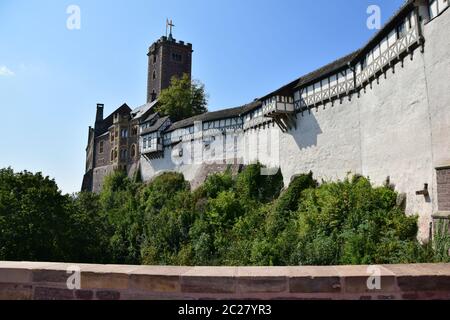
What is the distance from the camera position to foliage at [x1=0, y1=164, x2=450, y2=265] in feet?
53.8

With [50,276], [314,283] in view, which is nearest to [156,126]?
[50,276]

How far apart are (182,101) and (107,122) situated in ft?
60.0

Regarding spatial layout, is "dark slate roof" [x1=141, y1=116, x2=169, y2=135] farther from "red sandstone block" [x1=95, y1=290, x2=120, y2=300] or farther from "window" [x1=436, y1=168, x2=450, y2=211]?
"red sandstone block" [x1=95, y1=290, x2=120, y2=300]

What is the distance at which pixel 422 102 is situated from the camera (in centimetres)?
1652

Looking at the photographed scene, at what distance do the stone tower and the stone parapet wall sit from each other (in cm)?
6366

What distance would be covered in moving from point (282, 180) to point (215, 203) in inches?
245

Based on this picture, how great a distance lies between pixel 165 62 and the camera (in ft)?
220

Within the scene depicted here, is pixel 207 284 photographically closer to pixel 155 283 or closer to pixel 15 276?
pixel 155 283

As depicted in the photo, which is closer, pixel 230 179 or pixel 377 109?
pixel 377 109

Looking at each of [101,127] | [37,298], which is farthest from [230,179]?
[101,127]

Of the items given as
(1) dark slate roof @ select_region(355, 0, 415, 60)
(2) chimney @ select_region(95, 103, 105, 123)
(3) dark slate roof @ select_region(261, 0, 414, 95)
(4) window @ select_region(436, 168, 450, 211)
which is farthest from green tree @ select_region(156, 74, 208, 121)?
(4) window @ select_region(436, 168, 450, 211)

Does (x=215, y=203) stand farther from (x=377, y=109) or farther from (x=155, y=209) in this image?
(x=377, y=109)

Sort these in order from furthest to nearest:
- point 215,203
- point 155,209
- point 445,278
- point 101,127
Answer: point 101,127 < point 155,209 < point 215,203 < point 445,278
